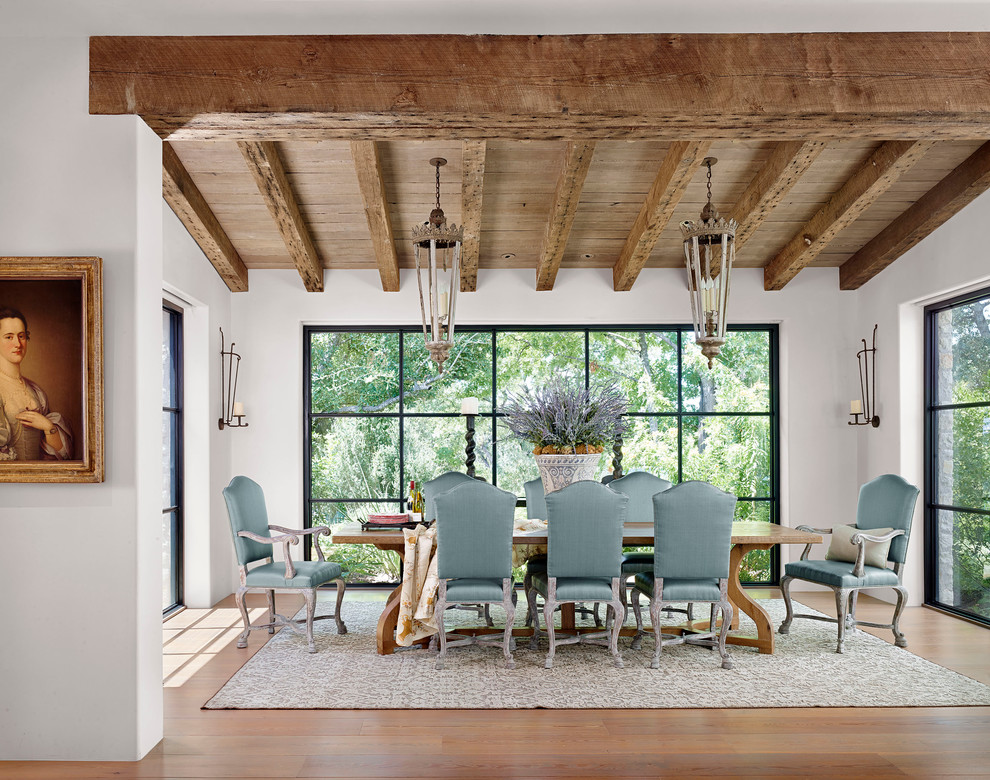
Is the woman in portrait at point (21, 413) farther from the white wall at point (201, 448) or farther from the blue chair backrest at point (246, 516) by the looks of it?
the white wall at point (201, 448)

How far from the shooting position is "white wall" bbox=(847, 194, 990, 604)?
18.6 feet

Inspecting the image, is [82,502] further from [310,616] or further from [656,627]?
[656,627]

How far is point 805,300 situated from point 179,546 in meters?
5.42

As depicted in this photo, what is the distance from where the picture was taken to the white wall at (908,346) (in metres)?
5.66

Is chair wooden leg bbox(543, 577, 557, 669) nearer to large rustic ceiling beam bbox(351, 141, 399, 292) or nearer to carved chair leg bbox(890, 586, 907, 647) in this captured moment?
carved chair leg bbox(890, 586, 907, 647)

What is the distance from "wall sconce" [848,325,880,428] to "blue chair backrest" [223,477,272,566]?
458cm

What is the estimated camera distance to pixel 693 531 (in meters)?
4.44

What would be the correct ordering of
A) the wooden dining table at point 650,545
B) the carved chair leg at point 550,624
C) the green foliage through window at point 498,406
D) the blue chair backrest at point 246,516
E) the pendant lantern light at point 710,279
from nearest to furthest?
Answer: the pendant lantern light at point 710,279, the carved chair leg at point 550,624, the wooden dining table at point 650,545, the blue chair backrest at point 246,516, the green foliage through window at point 498,406

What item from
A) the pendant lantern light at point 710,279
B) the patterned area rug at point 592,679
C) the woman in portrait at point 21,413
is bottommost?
the patterned area rug at point 592,679

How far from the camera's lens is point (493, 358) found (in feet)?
22.9

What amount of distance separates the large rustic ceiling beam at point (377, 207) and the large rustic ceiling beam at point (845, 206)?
10.2ft

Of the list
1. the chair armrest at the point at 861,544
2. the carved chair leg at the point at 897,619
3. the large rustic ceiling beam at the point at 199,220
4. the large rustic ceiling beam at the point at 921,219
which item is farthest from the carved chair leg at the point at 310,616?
the large rustic ceiling beam at the point at 921,219

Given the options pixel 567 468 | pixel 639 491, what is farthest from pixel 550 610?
pixel 639 491

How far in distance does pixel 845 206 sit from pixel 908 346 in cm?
135
